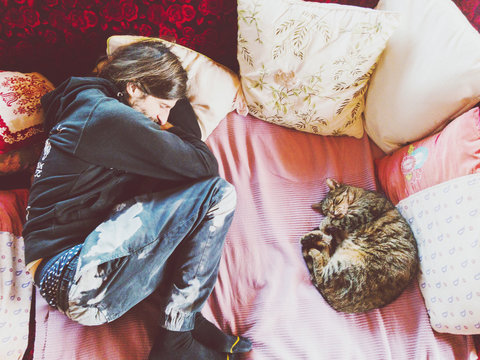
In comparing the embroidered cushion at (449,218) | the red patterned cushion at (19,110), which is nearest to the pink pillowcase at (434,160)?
the embroidered cushion at (449,218)

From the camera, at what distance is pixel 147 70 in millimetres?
1087

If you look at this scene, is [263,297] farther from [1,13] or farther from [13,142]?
[1,13]

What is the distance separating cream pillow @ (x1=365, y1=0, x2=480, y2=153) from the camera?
1.09 meters

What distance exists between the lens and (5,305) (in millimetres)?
1043

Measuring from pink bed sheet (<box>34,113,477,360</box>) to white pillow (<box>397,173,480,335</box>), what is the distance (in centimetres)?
9

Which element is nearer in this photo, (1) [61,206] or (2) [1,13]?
(1) [61,206]

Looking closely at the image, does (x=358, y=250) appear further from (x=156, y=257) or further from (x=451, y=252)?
(x=156, y=257)

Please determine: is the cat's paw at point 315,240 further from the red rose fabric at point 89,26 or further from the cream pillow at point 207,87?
the red rose fabric at point 89,26

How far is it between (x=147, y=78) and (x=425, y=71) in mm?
899

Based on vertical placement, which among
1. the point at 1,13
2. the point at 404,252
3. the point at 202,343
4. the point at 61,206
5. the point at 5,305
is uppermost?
the point at 1,13

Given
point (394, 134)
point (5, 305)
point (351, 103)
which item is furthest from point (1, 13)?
point (394, 134)

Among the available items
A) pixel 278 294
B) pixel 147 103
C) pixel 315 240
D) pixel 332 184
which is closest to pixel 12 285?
pixel 147 103

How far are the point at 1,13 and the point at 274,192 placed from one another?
1.12 meters

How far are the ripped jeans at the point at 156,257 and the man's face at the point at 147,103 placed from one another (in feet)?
0.82
